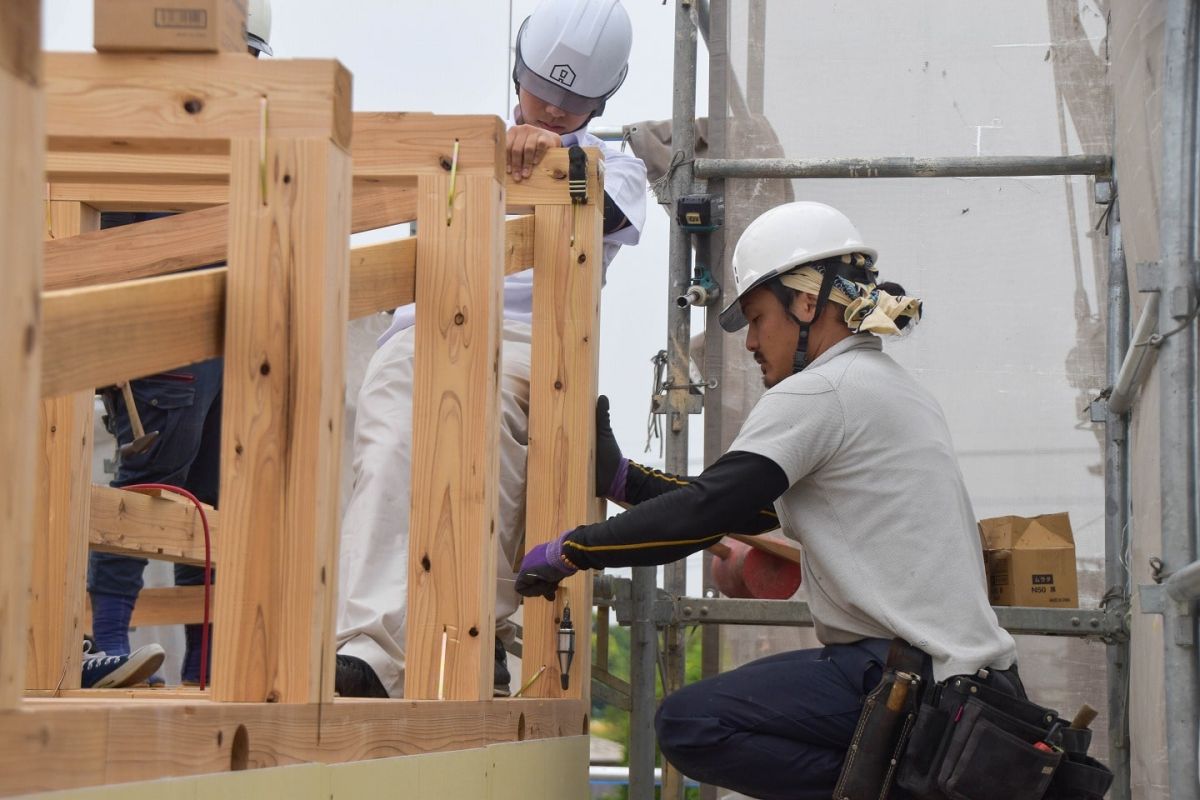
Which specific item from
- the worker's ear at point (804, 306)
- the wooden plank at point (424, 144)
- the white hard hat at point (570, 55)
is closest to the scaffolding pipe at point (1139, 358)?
the worker's ear at point (804, 306)

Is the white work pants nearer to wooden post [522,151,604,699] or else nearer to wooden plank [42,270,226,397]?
wooden post [522,151,604,699]

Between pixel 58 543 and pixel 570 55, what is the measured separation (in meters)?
1.89

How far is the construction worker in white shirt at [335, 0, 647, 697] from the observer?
3.00 m

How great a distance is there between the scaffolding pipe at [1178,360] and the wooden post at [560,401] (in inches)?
50.5

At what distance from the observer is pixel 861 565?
3.12m

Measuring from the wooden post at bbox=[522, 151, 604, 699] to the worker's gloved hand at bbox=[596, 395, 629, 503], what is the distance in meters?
0.17

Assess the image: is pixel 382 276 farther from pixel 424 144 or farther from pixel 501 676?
pixel 501 676

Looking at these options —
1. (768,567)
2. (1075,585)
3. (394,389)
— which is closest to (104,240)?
(394,389)

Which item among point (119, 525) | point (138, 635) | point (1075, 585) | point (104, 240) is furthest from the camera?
point (138, 635)

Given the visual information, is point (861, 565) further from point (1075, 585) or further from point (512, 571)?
point (1075, 585)

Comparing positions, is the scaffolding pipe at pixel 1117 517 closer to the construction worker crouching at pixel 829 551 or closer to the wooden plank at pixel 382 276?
the construction worker crouching at pixel 829 551

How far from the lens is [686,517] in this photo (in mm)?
3090

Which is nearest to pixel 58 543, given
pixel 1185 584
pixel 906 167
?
pixel 1185 584

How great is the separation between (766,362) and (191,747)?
2.22 m
